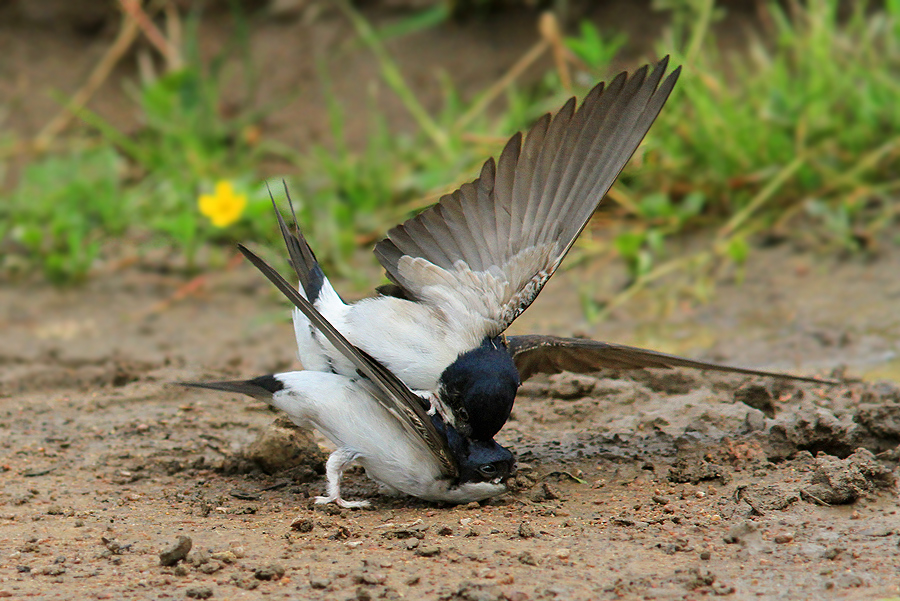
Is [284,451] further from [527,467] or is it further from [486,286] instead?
[486,286]

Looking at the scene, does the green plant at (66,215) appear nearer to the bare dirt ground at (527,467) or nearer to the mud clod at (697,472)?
the bare dirt ground at (527,467)

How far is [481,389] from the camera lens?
109 inches

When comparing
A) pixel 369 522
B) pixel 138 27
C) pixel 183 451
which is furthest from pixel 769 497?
pixel 138 27

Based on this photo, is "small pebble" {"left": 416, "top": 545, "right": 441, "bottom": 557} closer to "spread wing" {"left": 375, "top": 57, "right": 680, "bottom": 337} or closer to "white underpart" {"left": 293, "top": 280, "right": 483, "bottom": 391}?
"white underpart" {"left": 293, "top": 280, "right": 483, "bottom": 391}

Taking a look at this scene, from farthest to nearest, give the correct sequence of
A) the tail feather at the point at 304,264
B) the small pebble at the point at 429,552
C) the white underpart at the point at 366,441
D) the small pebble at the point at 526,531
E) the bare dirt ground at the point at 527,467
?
1. the tail feather at the point at 304,264
2. the white underpart at the point at 366,441
3. the small pebble at the point at 526,531
4. the small pebble at the point at 429,552
5. the bare dirt ground at the point at 527,467

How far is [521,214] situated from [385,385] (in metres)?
0.60

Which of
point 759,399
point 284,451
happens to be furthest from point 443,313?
point 759,399

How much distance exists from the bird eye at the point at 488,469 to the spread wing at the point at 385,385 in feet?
0.22

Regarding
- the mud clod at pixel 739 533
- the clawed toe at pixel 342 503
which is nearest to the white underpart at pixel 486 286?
the clawed toe at pixel 342 503

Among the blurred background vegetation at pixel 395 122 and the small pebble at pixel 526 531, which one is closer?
the small pebble at pixel 526 531

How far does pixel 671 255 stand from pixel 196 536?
10.7ft

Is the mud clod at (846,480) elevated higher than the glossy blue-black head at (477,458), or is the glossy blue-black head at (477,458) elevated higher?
the glossy blue-black head at (477,458)

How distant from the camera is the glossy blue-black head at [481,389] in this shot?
9.07ft

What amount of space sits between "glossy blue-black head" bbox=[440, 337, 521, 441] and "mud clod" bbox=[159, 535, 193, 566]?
773 mm
